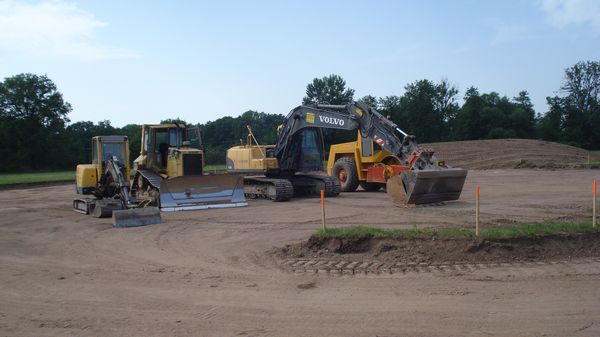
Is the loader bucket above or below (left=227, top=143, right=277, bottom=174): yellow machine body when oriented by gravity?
below

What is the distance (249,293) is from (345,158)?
49.9ft

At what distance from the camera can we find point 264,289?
709 cm

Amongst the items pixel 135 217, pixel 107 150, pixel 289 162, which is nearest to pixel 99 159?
pixel 107 150

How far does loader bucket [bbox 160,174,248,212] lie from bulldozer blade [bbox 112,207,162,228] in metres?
2.35

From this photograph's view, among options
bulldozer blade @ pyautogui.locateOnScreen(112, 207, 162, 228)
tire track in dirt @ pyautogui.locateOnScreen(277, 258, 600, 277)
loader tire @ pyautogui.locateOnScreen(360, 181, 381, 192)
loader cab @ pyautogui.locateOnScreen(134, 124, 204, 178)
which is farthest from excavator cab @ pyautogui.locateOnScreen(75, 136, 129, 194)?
tire track in dirt @ pyautogui.locateOnScreen(277, 258, 600, 277)

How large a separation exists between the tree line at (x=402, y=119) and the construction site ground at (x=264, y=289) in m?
56.7

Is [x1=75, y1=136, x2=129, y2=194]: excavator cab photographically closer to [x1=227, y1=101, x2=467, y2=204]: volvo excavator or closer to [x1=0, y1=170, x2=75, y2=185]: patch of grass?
[x1=227, y1=101, x2=467, y2=204]: volvo excavator

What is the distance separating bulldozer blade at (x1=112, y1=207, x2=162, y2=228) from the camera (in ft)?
43.3

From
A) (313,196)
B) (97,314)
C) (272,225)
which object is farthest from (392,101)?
(97,314)

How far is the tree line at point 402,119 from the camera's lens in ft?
240

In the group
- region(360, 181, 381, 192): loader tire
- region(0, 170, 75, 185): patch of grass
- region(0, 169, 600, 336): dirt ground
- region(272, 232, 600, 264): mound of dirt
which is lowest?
region(0, 169, 600, 336): dirt ground

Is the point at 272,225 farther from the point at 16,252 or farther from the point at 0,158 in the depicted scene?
the point at 0,158

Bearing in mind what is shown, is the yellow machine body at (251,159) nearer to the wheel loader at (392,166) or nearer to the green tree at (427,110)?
the wheel loader at (392,166)

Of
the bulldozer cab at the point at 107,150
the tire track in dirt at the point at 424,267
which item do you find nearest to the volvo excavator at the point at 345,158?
the bulldozer cab at the point at 107,150
